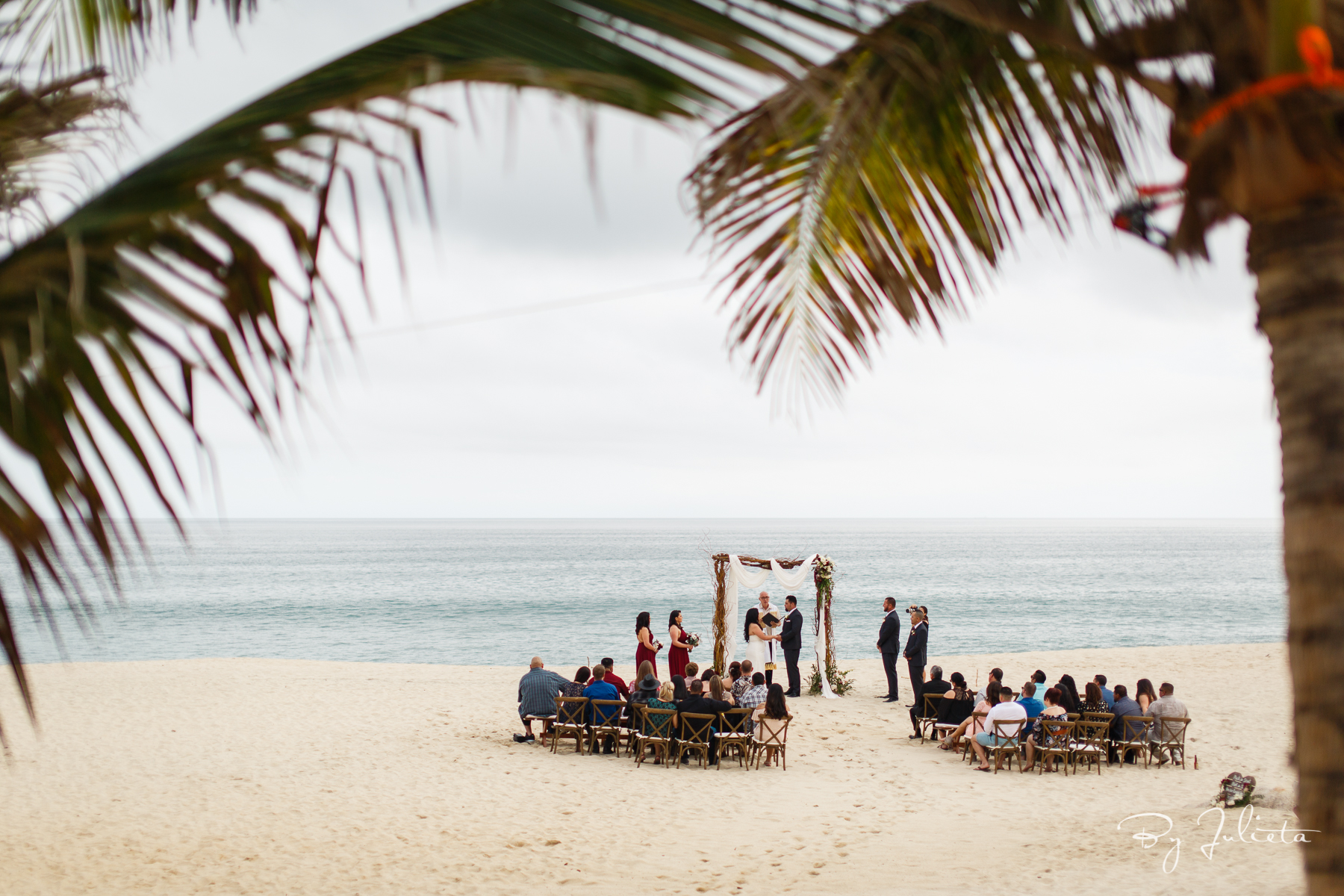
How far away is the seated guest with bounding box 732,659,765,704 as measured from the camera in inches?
456

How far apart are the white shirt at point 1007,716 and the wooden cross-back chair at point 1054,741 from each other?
259 mm

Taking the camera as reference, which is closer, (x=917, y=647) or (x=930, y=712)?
(x=930, y=712)

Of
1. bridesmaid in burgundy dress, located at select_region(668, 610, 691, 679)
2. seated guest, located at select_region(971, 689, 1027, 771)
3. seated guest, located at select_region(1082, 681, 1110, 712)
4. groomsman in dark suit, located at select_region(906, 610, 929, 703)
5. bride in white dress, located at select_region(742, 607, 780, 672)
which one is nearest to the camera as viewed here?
seated guest, located at select_region(971, 689, 1027, 771)

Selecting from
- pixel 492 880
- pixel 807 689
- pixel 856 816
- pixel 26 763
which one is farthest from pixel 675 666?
pixel 26 763

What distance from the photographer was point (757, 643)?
1462cm

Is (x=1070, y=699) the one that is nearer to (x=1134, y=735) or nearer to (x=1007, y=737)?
(x=1134, y=735)

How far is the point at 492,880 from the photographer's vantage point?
726 cm

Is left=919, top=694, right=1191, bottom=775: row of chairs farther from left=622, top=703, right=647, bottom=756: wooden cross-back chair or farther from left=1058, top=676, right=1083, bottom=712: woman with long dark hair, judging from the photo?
left=622, top=703, right=647, bottom=756: wooden cross-back chair

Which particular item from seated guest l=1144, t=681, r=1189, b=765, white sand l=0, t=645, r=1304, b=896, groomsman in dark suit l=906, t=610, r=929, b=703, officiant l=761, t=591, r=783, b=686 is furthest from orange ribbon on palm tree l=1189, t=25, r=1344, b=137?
officiant l=761, t=591, r=783, b=686

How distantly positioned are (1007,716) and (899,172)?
10.2 m

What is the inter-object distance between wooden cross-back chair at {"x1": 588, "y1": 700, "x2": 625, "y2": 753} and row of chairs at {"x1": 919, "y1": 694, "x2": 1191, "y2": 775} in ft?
14.7

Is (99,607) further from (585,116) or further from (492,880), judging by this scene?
(585,116)

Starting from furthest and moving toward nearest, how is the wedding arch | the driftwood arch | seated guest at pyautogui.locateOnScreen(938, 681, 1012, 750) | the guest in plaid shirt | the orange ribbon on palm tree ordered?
the wedding arch < the driftwood arch < the guest in plaid shirt < seated guest at pyautogui.locateOnScreen(938, 681, 1012, 750) < the orange ribbon on palm tree

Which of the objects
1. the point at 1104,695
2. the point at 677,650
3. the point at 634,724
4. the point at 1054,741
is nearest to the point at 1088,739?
the point at 1054,741
